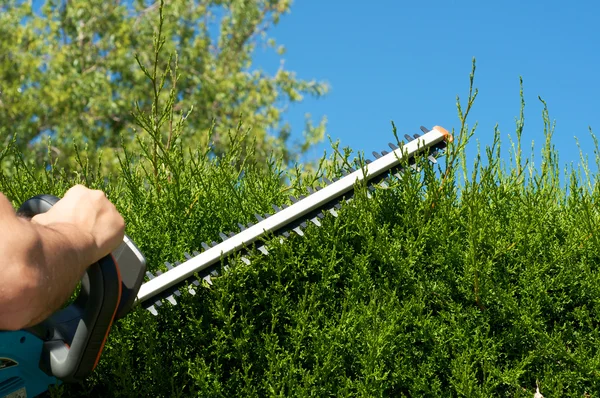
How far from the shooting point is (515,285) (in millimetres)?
3600

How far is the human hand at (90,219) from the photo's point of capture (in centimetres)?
215

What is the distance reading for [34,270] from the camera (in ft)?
6.19

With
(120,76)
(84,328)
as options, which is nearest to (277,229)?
(84,328)

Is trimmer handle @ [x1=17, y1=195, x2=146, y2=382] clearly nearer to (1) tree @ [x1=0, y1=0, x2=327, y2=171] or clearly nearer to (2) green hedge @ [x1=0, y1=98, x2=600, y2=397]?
(2) green hedge @ [x1=0, y1=98, x2=600, y2=397]

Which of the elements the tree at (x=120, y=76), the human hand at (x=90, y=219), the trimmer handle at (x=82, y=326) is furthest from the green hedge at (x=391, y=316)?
the tree at (x=120, y=76)

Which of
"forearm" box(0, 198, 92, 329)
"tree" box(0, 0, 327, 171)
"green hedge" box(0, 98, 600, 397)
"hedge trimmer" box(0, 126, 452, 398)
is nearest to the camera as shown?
"forearm" box(0, 198, 92, 329)

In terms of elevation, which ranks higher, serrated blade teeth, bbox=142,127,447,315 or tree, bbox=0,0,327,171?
tree, bbox=0,0,327,171

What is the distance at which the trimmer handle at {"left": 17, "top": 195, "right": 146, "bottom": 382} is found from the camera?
2332 mm

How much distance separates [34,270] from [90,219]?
1.11 feet

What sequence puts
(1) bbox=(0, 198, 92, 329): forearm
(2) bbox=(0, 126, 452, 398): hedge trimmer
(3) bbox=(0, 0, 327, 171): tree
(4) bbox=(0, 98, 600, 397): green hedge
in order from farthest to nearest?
1. (3) bbox=(0, 0, 327, 171): tree
2. (4) bbox=(0, 98, 600, 397): green hedge
3. (2) bbox=(0, 126, 452, 398): hedge trimmer
4. (1) bbox=(0, 198, 92, 329): forearm

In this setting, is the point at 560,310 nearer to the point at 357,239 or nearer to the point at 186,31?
the point at 357,239

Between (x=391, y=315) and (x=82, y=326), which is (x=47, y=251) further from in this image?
(x=391, y=315)

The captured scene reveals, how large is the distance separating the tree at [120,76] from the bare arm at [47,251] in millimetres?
13795

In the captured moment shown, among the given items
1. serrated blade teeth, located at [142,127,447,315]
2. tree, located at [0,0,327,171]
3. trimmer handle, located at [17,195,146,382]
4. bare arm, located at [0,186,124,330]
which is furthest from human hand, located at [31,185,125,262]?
tree, located at [0,0,327,171]
